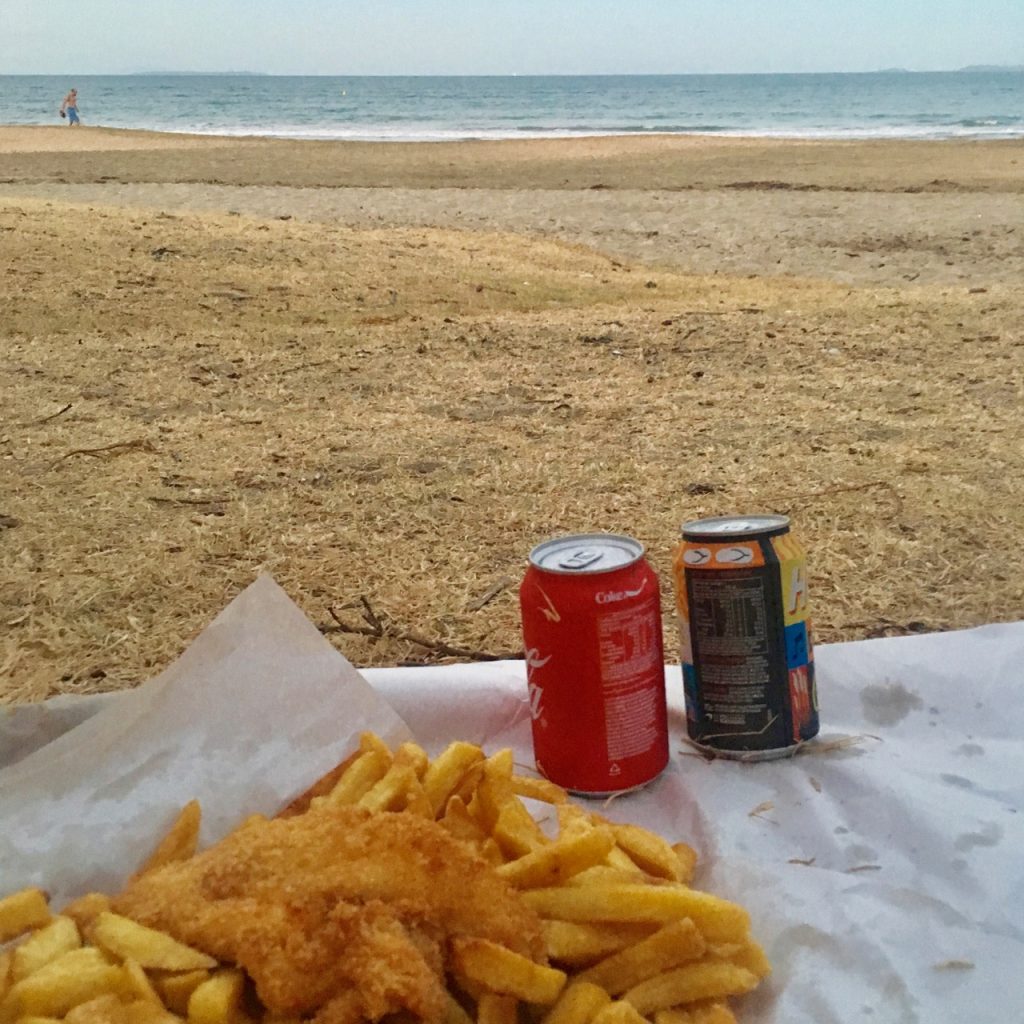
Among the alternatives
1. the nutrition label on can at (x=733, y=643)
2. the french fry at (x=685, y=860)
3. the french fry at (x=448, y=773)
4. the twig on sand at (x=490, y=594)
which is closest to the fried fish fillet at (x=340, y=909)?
the french fry at (x=448, y=773)

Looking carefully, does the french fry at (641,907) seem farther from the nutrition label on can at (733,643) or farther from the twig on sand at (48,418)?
the twig on sand at (48,418)

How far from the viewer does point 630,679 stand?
204 centimetres

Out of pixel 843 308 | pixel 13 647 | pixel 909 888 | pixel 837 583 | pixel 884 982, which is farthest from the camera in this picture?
pixel 843 308

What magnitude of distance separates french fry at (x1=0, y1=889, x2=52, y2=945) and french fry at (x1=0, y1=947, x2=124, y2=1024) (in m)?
0.20

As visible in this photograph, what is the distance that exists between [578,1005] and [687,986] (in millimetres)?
162

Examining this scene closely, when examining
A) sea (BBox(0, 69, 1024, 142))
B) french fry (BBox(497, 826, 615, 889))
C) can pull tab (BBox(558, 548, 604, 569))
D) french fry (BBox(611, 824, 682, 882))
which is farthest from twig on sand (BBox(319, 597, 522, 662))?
sea (BBox(0, 69, 1024, 142))

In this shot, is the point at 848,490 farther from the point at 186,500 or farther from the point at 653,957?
the point at 653,957

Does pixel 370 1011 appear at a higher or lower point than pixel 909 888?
higher

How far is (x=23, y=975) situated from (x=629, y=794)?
1097 millimetres

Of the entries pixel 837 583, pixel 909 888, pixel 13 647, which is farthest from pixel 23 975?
pixel 837 583

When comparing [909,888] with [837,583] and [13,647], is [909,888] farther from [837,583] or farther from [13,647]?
[13,647]

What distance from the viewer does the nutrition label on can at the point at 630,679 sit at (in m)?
2.00

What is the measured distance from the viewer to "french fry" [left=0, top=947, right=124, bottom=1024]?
1451 mm

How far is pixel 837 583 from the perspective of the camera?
3232 millimetres
